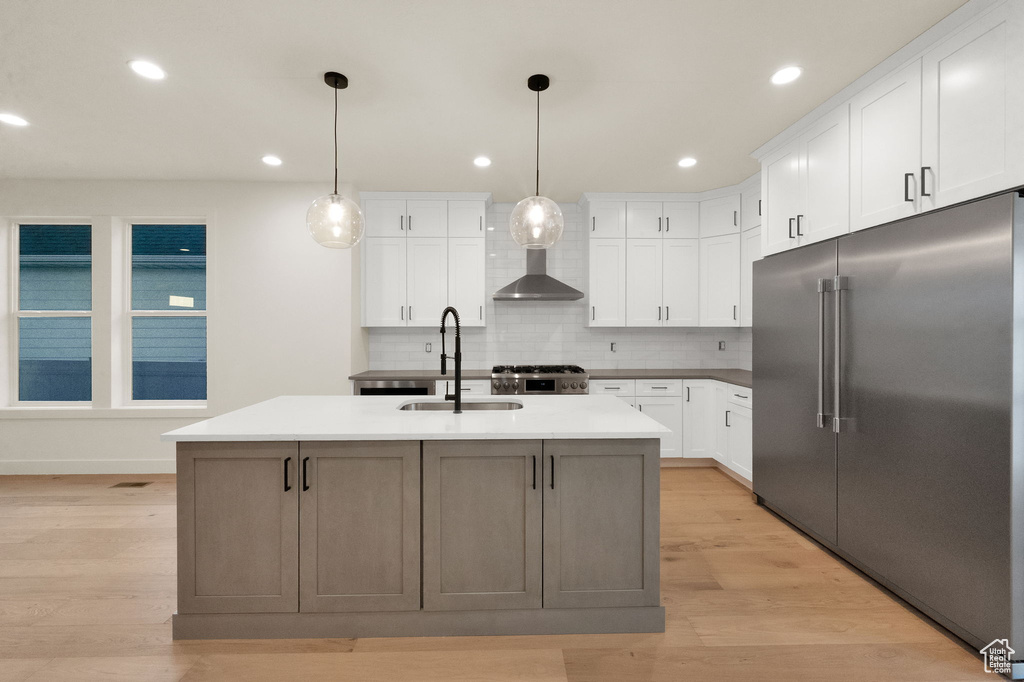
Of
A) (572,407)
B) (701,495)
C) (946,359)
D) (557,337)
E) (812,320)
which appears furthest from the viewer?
(557,337)

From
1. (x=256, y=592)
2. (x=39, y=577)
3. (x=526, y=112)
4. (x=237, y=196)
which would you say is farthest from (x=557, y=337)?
(x=39, y=577)

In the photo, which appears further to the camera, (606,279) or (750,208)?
(606,279)

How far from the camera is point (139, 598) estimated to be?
2.38m

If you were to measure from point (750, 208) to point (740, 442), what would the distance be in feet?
6.80

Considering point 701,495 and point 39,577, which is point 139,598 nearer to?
point 39,577

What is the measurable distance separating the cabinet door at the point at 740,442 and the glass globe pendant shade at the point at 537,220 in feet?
7.76

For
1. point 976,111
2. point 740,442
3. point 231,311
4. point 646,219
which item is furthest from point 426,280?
point 976,111

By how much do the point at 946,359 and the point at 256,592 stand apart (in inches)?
118

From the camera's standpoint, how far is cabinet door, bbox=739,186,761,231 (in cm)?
427

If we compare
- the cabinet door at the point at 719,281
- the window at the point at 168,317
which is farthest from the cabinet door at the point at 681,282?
the window at the point at 168,317

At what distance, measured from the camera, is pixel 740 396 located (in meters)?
4.03

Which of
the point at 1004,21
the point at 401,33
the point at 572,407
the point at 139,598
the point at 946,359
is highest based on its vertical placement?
the point at 401,33

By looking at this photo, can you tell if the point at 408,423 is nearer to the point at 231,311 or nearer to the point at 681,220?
the point at 231,311

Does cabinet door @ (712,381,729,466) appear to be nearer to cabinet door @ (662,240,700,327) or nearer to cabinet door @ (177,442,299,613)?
cabinet door @ (662,240,700,327)
